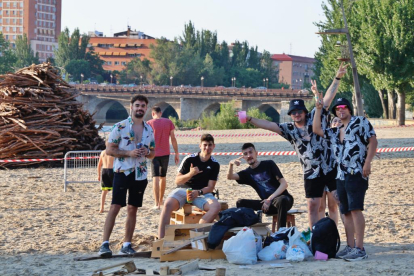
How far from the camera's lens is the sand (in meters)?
7.34

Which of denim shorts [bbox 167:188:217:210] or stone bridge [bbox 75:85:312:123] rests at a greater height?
stone bridge [bbox 75:85:312:123]

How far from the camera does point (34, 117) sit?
805 inches

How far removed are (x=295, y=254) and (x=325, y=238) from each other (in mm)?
361

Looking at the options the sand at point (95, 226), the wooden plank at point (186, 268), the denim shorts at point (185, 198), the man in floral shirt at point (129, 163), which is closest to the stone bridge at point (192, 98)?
the sand at point (95, 226)

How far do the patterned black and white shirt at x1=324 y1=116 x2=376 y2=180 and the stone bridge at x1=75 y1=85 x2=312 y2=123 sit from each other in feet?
240

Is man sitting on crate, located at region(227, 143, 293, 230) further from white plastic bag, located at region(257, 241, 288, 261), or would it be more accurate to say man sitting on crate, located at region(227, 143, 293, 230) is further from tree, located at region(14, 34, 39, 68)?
tree, located at region(14, 34, 39, 68)

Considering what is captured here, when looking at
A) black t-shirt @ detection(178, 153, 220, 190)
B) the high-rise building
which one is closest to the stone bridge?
the high-rise building

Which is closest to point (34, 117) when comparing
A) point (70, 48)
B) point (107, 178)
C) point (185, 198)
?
point (107, 178)

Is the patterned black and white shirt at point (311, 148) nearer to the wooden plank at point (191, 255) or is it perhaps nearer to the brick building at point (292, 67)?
the wooden plank at point (191, 255)

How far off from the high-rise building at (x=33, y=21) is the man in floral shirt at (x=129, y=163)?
153220mm

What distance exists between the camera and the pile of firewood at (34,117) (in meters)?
20.2

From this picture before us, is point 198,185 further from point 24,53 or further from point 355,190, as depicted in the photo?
point 24,53

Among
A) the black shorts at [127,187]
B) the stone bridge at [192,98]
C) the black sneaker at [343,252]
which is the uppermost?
the stone bridge at [192,98]

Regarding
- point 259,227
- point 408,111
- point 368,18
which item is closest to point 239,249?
point 259,227
